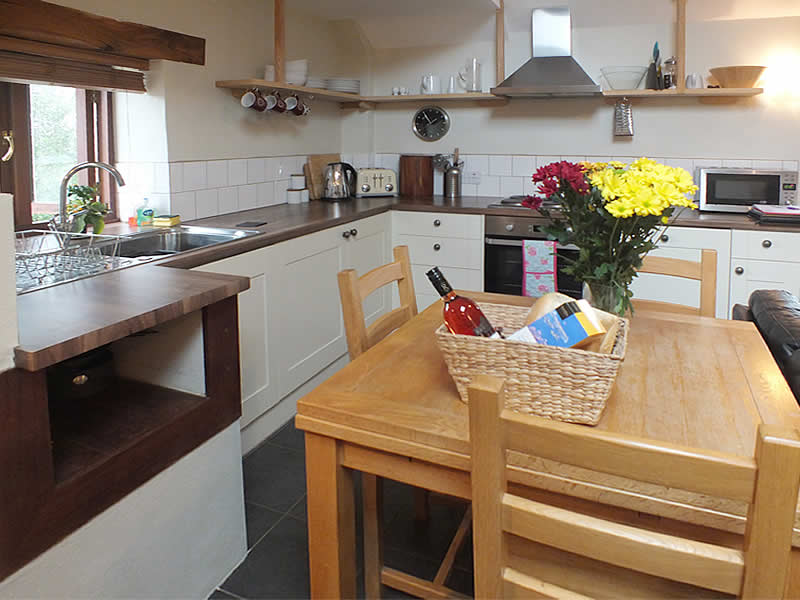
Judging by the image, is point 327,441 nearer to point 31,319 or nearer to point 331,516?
point 331,516

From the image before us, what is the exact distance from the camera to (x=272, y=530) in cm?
215

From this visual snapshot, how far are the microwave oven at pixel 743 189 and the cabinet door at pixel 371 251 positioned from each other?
1.72m

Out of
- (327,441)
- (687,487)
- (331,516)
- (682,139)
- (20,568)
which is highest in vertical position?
(682,139)

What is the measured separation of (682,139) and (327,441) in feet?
11.1

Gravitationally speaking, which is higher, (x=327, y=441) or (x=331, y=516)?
(x=327, y=441)

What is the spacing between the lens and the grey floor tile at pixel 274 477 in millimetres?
2332

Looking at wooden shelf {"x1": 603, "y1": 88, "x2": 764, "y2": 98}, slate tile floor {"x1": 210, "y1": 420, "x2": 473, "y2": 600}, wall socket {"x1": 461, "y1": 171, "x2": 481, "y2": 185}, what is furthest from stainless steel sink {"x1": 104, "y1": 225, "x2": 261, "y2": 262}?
wooden shelf {"x1": 603, "y1": 88, "x2": 764, "y2": 98}

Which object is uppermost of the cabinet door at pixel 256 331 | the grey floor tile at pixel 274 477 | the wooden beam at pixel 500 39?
the wooden beam at pixel 500 39

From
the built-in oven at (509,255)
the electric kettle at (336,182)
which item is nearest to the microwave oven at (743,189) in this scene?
the built-in oven at (509,255)

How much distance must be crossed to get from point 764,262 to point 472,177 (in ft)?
6.00

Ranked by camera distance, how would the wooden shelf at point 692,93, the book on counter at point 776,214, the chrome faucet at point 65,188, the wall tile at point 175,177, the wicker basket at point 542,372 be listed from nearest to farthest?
the wicker basket at point 542,372 < the chrome faucet at point 65,188 < the wall tile at point 175,177 < the book on counter at point 776,214 < the wooden shelf at point 692,93

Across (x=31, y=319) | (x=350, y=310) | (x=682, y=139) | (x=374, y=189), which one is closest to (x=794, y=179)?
(x=682, y=139)

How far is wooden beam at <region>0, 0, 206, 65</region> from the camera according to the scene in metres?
2.11

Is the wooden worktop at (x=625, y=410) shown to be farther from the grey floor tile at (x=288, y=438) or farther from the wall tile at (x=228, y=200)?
the wall tile at (x=228, y=200)
